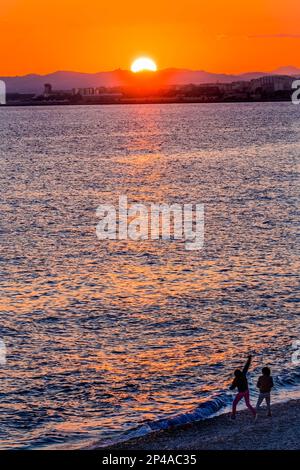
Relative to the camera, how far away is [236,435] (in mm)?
25938

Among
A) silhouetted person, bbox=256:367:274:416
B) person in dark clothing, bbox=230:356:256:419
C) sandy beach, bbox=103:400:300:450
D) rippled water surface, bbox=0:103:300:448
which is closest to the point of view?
sandy beach, bbox=103:400:300:450

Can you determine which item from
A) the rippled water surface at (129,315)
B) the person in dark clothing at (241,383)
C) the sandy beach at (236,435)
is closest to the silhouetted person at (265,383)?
the person in dark clothing at (241,383)

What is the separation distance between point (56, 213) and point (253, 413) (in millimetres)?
48305

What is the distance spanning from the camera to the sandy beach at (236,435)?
82.1 feet

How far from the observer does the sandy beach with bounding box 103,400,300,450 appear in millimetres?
25016

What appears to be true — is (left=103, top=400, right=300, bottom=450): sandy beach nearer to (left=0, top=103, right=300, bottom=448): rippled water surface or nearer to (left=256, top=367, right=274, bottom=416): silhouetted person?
(left=256, top=367, right=274, bottom=416): silhouetted person

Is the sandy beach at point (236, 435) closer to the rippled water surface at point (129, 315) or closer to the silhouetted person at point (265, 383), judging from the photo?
the silhouetted person at point (265, 383)

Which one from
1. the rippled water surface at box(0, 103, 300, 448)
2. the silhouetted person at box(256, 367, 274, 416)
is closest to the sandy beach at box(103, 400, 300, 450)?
the silhouetted person at box(256, 367, 274, 416)

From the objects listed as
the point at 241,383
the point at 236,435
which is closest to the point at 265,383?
the point at 241,383

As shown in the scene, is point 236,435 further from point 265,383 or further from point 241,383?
point 265,383

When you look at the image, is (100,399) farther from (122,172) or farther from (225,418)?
(122,172)
